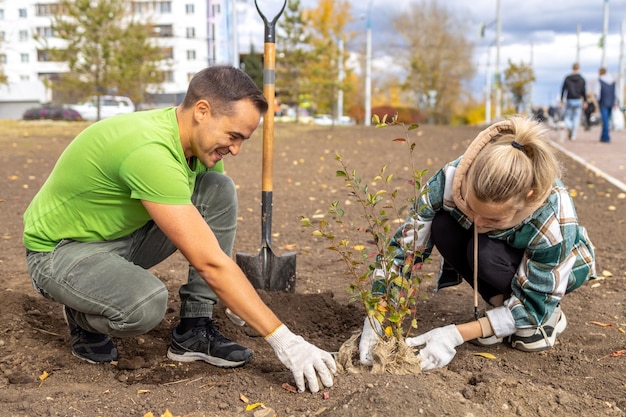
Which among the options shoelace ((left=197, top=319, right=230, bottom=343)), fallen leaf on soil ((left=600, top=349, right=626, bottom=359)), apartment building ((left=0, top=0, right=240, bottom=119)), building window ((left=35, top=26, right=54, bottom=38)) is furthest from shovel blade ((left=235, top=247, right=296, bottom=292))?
apartment building ((left=0, top=0, right=240, bottom=119))

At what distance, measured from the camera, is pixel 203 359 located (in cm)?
278

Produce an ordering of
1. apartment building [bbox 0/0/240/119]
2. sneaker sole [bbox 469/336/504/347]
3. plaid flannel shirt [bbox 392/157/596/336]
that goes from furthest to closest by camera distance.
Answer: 1. apartment building [bbox 0/0/240/119]
2. sneaker sole [bbox 469/336/504/347]
3. plaid flannel shirt [bbox 392/157/596/336]

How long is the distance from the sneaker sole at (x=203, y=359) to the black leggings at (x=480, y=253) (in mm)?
1011

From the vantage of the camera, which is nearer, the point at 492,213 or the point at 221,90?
the point at 221,90

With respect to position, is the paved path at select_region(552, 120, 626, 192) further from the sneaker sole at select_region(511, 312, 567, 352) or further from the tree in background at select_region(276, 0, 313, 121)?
the tree in background at select_region(276, 0, 313, 121)

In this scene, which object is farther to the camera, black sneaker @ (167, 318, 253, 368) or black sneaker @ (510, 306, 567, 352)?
black sneaker @ (510, 306, 567, 352)

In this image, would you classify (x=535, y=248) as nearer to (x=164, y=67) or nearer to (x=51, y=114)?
(x=51, y=114)

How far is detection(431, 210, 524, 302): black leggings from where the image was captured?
111 inches

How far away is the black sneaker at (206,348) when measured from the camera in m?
2.70

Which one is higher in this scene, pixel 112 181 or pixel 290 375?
pixel 112 181

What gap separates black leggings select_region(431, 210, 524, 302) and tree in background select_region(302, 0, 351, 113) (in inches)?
742

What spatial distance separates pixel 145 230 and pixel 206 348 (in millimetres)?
573

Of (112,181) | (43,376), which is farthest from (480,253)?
(43,376)

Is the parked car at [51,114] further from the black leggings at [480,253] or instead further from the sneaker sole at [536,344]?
the sneaker sole at [536,344]
